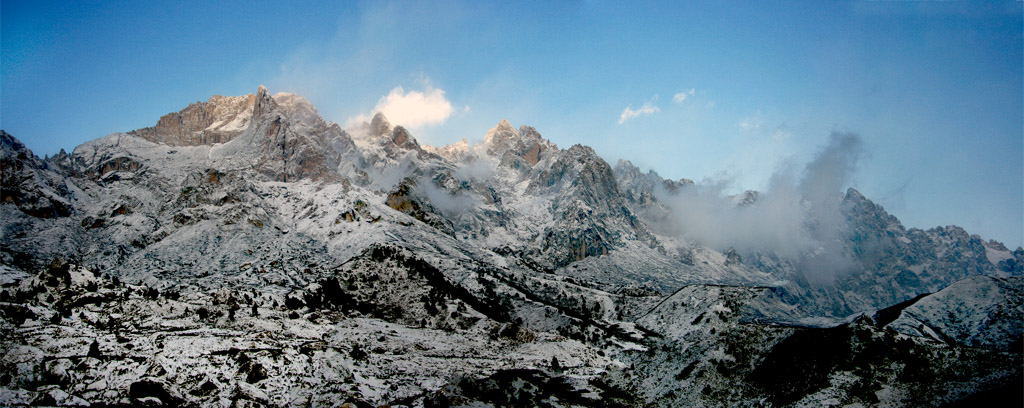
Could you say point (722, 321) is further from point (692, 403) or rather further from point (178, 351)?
point (178, 351)

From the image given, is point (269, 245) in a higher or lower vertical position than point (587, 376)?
higher

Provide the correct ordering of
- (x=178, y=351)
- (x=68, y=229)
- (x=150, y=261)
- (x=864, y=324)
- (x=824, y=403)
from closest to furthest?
(x=824, y=403)
(x=178, y=351)
(x=864, y=324)
(x=150, y=261)
(x=68, y=229)

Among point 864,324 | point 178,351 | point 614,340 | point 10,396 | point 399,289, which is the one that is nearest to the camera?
point 10,396

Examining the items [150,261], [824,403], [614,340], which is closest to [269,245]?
[150,261]

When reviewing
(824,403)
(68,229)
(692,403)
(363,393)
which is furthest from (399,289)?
(68,229)

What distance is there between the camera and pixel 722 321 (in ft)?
273

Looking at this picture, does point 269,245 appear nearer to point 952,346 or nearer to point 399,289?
point 399,289

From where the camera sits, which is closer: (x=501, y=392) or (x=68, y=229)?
(x=501, y=392)

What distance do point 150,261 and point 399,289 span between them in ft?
308

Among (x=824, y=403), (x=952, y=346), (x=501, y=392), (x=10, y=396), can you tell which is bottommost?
(x=10, y=396)

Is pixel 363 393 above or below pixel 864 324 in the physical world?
below

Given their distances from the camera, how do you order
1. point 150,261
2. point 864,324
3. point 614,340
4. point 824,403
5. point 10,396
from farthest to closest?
1. point 150,261
2. point 614,340
3. point 864,324
4. point 824,403
5. point 10,396

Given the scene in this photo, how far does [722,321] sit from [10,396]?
8575 centimetres

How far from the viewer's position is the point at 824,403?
1919 inches
